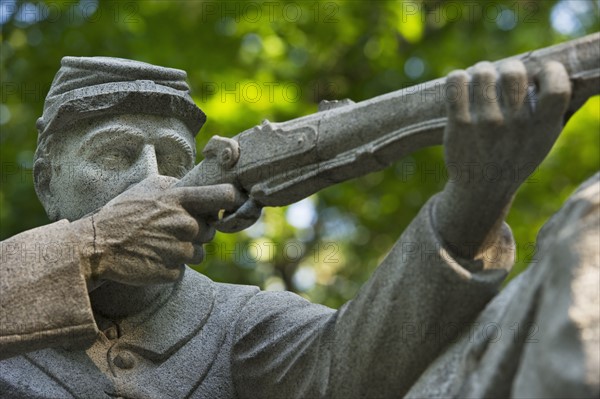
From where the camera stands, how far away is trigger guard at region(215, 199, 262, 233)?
5.29 m

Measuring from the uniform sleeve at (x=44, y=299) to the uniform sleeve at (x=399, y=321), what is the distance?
0.76 m

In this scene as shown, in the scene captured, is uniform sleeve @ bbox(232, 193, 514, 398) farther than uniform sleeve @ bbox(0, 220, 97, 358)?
No

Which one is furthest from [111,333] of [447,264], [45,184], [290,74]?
[290,74]

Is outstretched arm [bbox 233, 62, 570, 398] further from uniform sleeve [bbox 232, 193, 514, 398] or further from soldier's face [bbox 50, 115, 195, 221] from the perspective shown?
soldier's face [bbox 50, 115, 195, 221]

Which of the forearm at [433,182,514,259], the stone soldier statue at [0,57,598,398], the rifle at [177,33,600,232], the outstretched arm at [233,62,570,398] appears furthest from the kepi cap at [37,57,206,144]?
the forearm at [433,182,514,259]

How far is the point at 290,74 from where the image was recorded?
37.9 feet

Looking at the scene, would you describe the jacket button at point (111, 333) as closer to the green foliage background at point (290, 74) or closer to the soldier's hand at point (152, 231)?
the soldier's hand at point (152, 231)

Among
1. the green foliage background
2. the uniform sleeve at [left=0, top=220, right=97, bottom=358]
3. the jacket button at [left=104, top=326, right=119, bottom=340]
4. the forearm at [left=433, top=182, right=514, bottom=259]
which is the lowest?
the green foliage background

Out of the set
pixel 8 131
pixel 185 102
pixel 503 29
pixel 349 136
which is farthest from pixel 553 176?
pixel 349 136

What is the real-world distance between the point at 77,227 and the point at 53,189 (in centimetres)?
80

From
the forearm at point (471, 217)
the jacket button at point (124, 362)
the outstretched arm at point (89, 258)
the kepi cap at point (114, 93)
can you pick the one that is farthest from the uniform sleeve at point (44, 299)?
the forearm at point (471, 217)

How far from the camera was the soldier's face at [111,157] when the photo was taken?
589 centimetres

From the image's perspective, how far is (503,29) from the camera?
12.3m

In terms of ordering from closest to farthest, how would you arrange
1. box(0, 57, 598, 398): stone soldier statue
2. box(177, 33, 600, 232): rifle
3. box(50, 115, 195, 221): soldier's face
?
box(0, 57, 598, 398): stone soldier statue, box(177, 33, 600, 232): rifle, box(50, 115, 195, 221): soldier's face
